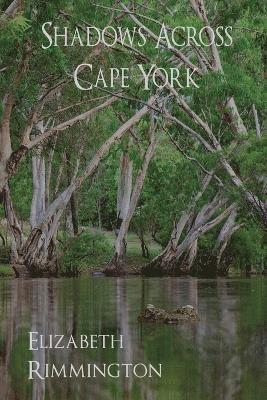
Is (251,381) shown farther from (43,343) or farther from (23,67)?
(23,67)

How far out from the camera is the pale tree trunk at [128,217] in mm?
35938

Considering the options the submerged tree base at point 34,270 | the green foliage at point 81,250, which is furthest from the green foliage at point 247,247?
the submerged tree base at point 34,270

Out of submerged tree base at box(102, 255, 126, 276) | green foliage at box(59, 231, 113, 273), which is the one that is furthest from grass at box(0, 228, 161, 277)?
submerged tree base at box(102, 255, 126, 276)

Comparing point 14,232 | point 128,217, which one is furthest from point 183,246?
point 14,232

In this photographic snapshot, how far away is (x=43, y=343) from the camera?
456 inches

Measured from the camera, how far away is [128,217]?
36062 mm

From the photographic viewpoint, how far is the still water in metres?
8.05

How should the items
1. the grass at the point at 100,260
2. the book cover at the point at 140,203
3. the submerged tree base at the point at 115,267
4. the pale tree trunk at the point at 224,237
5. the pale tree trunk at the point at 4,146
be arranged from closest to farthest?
the book cover at the point at 140,203 < the pale tree trunk at the point at 4,146 < the grass at the point at 100,260 < the submerged tree base at the point at 115,267 < the pale tree trunk at the point at 224,237

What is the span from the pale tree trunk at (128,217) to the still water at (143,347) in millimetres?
13689

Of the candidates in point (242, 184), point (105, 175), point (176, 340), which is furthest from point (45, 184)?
point (176, 340)

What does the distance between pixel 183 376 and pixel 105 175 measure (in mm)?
48543

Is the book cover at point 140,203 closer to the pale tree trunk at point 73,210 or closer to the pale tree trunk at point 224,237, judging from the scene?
the pale tree trunk at point 224,237

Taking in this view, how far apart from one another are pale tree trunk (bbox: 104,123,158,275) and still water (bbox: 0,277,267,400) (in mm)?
13689

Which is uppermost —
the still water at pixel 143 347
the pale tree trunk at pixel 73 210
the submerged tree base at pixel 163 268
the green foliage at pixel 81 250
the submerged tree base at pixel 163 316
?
the pale tree trunk at pixel 73 210
